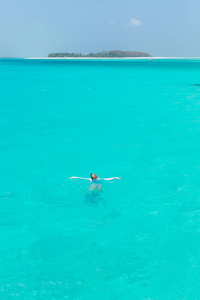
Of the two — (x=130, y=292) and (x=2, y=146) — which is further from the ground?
(x=2, y=146)

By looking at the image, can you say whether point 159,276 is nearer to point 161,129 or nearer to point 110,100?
point 161,129

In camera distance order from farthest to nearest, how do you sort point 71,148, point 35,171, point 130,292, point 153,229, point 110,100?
point 110,100 < point 71,148 < point 35,171 < point 153,229 < point 130,292

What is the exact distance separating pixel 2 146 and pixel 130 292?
31.2 meters

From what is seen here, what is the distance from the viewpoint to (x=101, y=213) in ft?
87.4

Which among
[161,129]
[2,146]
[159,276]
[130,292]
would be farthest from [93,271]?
[161,129]

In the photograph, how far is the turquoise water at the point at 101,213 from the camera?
19.4 metres

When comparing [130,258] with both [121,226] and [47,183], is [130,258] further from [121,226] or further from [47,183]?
[47,183]

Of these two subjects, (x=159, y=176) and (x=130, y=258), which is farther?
(x=159, y=176)

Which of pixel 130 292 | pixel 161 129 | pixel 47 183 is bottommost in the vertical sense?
pixel 130 292

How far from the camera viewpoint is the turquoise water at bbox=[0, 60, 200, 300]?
19.4 m

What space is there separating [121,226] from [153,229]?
2599mm

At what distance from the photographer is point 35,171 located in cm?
3522

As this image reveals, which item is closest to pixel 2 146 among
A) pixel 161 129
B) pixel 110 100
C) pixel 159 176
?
pixel 159 176

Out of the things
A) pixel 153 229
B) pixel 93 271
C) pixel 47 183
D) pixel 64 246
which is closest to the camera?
pixel 93 271
